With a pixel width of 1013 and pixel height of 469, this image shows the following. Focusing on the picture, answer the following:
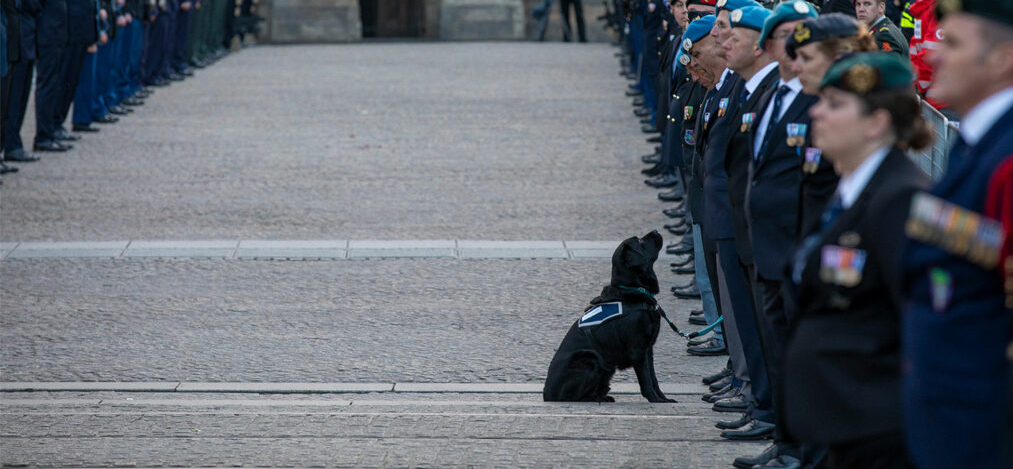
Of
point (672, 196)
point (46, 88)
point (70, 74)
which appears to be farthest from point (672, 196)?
point (70, 74)

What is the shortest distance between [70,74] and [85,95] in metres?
0.95

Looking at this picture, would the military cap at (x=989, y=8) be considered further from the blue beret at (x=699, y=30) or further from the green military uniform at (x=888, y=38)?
the green military uniform at (x=888, y=38)

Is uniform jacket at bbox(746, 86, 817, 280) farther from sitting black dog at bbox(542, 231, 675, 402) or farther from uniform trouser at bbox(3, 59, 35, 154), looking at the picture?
uniform trouser at bbox(3, 59, 35, 154)

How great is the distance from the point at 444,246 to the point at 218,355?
333 cm

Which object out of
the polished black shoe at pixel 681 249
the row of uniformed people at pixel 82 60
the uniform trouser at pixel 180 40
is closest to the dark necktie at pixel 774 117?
the polished black shoe at pixel 681 249

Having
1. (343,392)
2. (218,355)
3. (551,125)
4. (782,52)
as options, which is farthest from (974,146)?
(551,125)

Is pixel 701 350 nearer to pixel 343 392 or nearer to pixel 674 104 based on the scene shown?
pixel 343 392

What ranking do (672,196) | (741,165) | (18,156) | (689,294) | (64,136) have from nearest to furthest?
1. (741,165)
2. (689,294)
3. (672,196)
4. (18,156)
5. (64,136)

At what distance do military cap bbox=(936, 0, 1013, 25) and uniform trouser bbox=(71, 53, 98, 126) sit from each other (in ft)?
52.3

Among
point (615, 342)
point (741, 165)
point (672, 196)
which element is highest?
point (741, 165)

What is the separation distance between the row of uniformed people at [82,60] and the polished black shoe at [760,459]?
11209 mm

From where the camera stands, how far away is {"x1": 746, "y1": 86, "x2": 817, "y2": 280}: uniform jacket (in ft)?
16.8

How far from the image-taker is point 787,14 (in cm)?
527

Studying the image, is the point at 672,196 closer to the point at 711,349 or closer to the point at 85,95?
the point at 711,349
